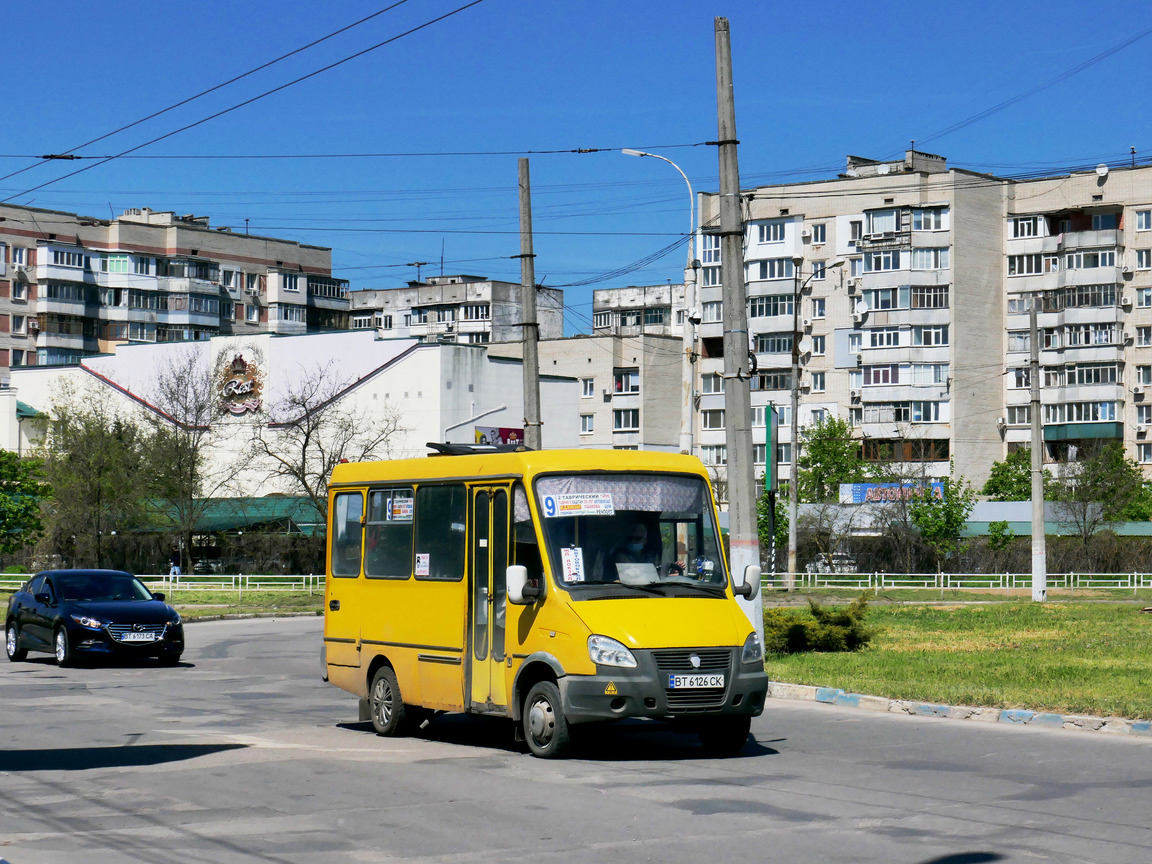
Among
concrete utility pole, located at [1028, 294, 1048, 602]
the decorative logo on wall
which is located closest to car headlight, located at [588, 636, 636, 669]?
concrete utility pole, located at [1028, 294, 1048, 602]

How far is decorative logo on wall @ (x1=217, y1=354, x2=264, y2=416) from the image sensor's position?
88.5 meters

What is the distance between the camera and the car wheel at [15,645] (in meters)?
25.2

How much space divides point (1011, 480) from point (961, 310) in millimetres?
11184

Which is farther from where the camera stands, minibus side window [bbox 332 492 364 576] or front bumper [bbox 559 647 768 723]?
minibus side window [bbox 332 492 364 576]

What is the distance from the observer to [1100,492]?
73375 millimetres

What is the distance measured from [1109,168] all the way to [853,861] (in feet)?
291

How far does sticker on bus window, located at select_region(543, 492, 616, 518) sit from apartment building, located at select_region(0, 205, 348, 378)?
338 feet

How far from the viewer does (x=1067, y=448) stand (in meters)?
88.1

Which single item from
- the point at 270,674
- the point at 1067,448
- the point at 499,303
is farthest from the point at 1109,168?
the point at 270,674

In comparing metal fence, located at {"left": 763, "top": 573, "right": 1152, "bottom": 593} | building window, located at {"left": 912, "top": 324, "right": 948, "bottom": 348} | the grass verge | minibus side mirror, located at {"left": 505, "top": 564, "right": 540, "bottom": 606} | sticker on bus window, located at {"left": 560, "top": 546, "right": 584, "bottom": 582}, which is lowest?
the grass verge

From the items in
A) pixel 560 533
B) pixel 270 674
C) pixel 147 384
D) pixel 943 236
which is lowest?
pixel 270 674

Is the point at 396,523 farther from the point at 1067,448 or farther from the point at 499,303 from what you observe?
the point at 499,303

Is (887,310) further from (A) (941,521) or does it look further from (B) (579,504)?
(B) (579,504)

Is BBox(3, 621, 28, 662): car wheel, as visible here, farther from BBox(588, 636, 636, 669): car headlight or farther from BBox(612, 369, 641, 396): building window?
BBox(612, 369, 641, 396): building window
